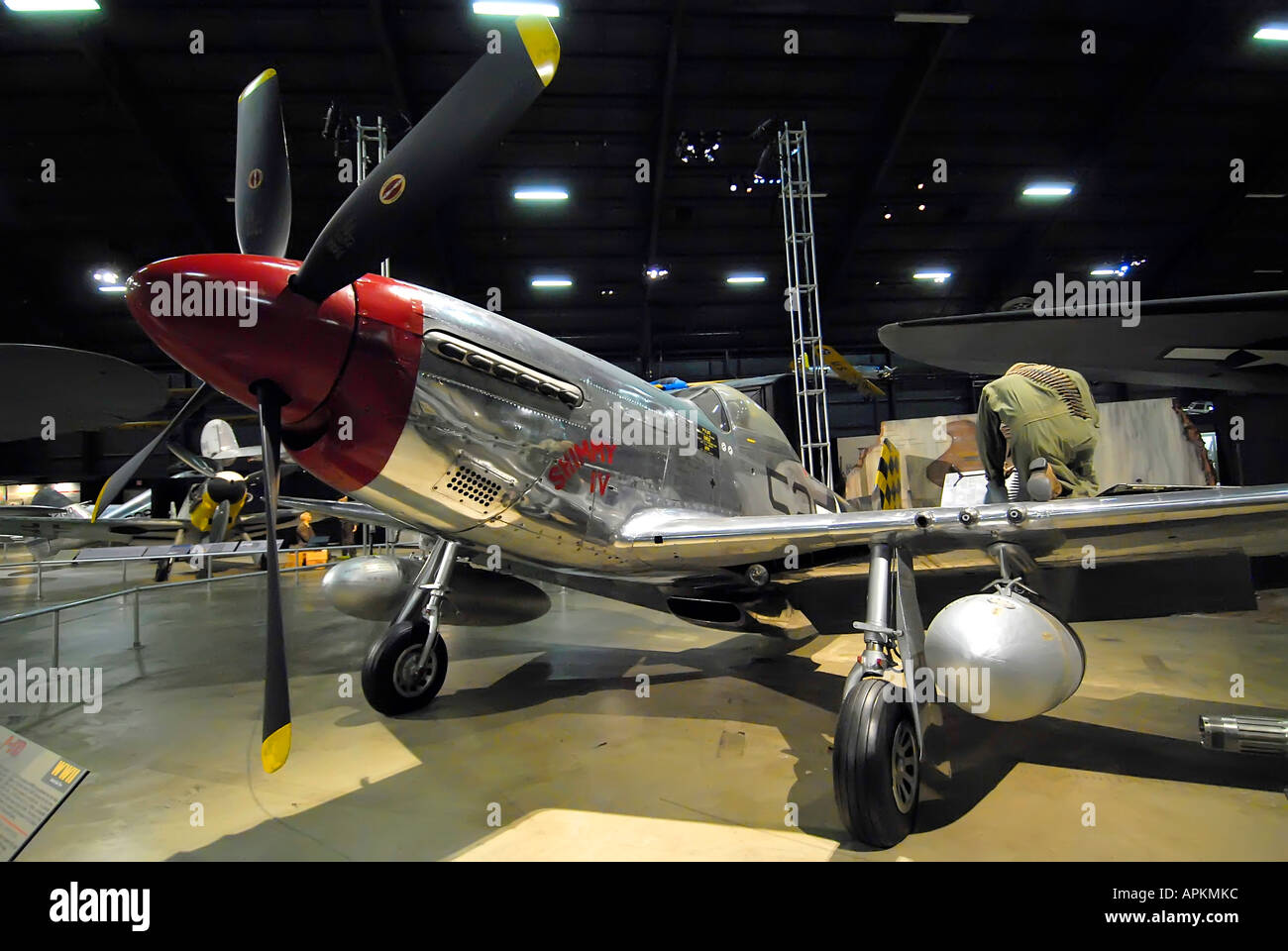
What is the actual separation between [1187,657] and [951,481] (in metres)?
4.97

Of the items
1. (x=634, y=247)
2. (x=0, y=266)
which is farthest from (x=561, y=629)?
(x=0, y=266)

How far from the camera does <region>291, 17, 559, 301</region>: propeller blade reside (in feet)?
6.47

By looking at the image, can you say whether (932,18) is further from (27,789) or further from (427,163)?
(27,789)

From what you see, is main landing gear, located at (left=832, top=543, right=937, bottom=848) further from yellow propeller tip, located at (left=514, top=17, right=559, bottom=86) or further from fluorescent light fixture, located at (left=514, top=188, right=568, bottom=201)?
fluorescent light fixture, located at (left=514, top=188, right=568, bottom=201)

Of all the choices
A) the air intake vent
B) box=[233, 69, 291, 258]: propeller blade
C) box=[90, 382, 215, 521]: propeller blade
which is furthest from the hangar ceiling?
the air intake vent

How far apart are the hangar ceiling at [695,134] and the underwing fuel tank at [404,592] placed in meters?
9.08

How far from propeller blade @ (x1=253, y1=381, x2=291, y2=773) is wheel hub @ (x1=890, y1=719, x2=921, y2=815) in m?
1.88

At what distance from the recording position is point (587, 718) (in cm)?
346

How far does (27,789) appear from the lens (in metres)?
1.58

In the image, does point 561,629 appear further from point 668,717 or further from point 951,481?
point 951,481

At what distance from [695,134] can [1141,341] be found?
1095 centimetres

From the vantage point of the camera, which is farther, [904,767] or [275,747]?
[904,767]

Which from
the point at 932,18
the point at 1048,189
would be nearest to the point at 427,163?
the point at 932,18

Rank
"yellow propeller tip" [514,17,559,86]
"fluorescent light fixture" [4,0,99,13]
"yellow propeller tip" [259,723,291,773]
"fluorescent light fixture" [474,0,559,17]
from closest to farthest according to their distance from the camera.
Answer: "yellow propeller tip" [259,723,291,773]
"yellow propeller tip" [514,17,559,86]
"fluorescent light fixture" [4,0,99,13]
"fluorescent light fixture" [474,0,559,17]
